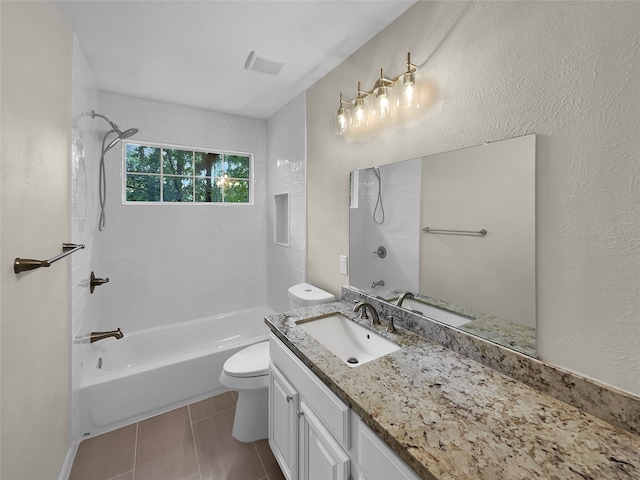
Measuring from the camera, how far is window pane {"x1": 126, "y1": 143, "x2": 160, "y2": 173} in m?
2.75

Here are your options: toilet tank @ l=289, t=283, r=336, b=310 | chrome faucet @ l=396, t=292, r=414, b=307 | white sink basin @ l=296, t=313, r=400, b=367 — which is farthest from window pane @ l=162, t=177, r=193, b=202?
chrome faucet @ l=396, t=292, r=414, b=307

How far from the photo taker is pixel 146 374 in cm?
209

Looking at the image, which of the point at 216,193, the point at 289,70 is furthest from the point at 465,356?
the point at 216,193

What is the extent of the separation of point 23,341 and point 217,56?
6.12 ft

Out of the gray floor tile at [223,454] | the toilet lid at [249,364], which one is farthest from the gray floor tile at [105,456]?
the toilet lid at [249,364]

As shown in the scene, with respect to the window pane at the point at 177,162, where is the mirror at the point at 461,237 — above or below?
below

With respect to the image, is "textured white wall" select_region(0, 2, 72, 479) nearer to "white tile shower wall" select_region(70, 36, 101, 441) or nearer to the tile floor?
"white tile shower wall" select_region(70, 36, 101, 441)

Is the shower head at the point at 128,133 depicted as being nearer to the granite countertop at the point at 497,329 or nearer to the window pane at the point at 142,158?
the window pane at the point at 142,158

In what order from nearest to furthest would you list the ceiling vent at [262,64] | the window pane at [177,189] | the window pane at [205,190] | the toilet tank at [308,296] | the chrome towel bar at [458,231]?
the chrome towel bar at [458,231] < the ceiling vent at [262,64] < the toilet tank at [308,296] < the window pane at [177,189] < the window pane at [205,190]

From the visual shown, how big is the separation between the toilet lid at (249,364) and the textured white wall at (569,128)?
152 cm

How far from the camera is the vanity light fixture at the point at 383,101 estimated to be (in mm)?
1415

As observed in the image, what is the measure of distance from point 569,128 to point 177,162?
3.08m

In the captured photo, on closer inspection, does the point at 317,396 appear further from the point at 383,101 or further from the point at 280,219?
the point at 280,219

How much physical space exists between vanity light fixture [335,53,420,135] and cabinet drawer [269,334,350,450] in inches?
52.4
